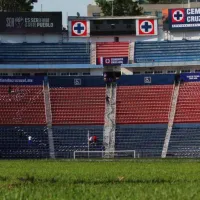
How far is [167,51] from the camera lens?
6234 cm

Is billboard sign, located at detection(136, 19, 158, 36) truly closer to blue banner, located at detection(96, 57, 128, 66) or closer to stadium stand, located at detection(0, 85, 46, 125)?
blue banner, located at detection(96, 57, 128, 66)

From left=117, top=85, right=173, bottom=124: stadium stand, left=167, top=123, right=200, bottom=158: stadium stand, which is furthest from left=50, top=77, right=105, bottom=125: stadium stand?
left=167, top=123, right=200, bottom=158: stadium stand

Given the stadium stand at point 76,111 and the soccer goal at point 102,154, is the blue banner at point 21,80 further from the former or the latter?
the soccer goal at point 102,154

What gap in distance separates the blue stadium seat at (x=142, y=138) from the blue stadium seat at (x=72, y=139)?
1621mm

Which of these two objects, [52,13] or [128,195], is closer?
[128,195]

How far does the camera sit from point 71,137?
5072 centimetres

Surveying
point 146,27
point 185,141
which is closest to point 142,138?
point 185,141

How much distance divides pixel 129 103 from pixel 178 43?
11227 millimetres

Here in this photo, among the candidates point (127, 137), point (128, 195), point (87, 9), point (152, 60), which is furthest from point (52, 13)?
point (128, 195)

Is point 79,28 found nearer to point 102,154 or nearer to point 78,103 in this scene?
point 78,103

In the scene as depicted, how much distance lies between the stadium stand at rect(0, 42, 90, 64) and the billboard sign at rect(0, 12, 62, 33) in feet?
6.25

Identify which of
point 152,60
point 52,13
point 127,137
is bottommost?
point 127,137

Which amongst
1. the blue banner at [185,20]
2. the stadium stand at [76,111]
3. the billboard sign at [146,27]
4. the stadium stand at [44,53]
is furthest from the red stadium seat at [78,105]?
the blue banner at [185,20]

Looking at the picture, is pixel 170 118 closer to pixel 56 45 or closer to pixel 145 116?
pixel 145 116
